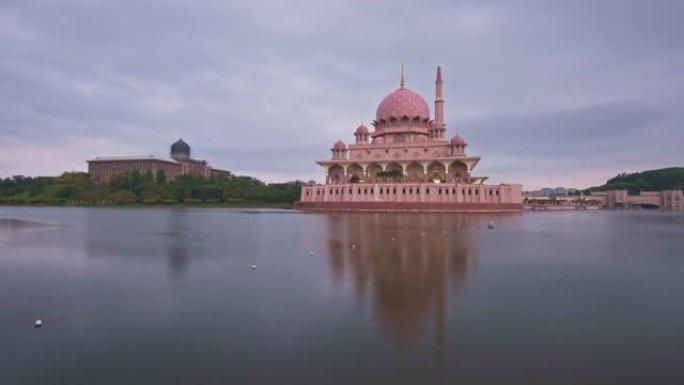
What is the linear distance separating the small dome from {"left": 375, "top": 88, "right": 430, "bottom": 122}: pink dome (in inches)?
3188

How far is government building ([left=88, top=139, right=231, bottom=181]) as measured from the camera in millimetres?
113188

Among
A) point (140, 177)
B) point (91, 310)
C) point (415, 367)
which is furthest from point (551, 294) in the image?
point (140, 177)

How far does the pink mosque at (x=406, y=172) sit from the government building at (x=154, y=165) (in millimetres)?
64996

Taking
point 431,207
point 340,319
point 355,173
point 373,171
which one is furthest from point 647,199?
point 340,319

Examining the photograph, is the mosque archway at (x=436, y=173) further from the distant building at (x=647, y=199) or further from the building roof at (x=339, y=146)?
the distant building at (x=647, y=199)

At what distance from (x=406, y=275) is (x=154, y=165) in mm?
114139

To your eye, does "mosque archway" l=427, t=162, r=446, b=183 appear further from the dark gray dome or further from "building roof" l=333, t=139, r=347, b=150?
the dark gray dome

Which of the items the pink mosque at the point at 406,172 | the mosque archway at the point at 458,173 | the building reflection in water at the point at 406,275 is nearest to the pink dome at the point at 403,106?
the pink mosque at the point at 406,172

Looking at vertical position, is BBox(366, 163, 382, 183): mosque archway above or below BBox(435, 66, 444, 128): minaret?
below

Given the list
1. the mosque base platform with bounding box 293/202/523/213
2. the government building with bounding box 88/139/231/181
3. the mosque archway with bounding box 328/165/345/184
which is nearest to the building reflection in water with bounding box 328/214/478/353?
the mosque base platform with bounding box 293/202/523/213

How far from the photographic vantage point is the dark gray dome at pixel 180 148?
416 feet

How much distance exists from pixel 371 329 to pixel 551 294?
190 inches

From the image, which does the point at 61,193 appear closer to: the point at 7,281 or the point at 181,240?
the point at 181,240

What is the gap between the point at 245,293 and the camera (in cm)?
927
